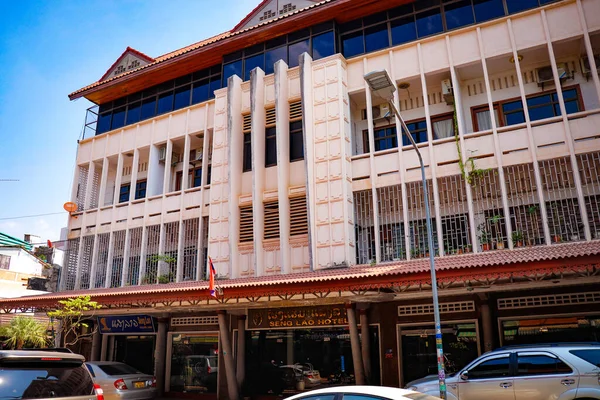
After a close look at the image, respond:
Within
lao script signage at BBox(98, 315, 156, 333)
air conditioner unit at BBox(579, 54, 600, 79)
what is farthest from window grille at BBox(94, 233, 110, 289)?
air conditioner unit at BBox(579, 54, 600, 79)

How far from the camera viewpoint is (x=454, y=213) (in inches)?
605

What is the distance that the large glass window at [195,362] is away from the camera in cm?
1745

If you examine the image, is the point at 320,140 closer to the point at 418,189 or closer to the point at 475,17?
the point at 418,189

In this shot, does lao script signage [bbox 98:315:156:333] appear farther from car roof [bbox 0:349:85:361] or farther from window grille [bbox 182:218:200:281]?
car roof [bbox 0:349:85:361]

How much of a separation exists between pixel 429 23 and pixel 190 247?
12.4m

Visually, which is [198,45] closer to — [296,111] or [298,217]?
[296,111]

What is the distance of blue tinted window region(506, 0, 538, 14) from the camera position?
15953mm

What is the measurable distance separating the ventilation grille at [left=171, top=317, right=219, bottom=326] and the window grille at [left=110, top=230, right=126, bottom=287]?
373 cm

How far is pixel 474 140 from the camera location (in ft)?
51.1

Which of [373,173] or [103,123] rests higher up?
[103,123]

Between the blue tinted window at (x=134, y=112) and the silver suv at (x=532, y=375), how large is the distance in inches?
727

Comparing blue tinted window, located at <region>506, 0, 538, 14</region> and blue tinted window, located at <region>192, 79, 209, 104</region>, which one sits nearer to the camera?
blue tinted window, located at <region>506, 0, 538, 14</region>

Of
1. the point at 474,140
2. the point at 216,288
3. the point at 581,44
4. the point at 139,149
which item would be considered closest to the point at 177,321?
the point at 216,288

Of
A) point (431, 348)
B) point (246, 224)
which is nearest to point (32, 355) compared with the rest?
point (431, 348)
